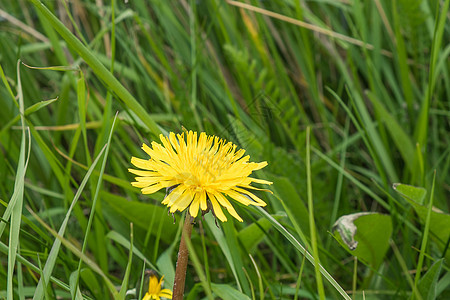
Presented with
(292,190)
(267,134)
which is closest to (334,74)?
(267,134)

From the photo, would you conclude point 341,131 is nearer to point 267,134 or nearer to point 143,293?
point 267,134

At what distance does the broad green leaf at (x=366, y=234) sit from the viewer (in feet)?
3.46

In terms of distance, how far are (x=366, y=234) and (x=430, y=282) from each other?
0.62 feet

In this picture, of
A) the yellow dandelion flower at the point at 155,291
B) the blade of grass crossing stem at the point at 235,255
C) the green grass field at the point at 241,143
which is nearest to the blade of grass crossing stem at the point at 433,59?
the green grass field at the point at 241,143

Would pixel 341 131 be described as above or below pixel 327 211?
above

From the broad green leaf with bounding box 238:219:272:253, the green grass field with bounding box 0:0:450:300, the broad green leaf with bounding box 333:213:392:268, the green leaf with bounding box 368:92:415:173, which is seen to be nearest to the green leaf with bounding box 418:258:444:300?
the green grass field with bounding box 0:0:450:300

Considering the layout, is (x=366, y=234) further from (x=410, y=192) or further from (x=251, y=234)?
(x=251, y=234)

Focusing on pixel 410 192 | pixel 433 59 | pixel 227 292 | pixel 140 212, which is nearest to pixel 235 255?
pixel 227 292

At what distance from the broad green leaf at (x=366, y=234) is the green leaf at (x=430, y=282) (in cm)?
14

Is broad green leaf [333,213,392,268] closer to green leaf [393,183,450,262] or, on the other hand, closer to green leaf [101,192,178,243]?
green leaf [393,183,450,262]

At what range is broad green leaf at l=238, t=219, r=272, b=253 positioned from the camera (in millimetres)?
1078

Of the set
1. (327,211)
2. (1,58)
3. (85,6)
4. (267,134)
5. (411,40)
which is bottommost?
(327,211)

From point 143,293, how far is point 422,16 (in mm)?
1379

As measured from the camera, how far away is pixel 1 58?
1647 millimetres
